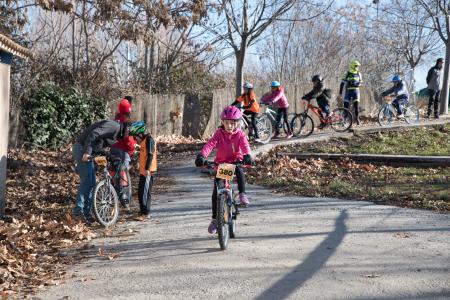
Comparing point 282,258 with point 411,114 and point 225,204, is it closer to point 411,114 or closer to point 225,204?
point 225,204

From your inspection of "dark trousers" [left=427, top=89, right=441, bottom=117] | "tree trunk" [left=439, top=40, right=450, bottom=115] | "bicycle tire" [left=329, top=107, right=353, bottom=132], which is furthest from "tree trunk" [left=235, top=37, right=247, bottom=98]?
"tree trunk" [left=439, top=40, right=450, bottom=115]

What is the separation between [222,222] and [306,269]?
1.22 metres

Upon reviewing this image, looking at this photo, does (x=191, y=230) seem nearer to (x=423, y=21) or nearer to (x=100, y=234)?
(x=100, y=234)

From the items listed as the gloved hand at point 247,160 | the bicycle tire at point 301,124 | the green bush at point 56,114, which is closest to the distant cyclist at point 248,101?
the bicycle tire at point 301,124

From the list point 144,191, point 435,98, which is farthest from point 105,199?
point 435,98

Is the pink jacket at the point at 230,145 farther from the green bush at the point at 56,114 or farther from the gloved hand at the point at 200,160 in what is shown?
the green bush at the point at 56,114

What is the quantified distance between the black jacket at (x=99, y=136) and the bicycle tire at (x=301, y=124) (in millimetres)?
9200

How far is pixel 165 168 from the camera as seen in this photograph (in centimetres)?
1495

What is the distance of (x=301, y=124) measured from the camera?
17.3m

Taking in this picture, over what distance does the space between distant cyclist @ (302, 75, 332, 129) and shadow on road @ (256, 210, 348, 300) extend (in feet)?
31.4

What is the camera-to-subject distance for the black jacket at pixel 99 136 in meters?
8.53

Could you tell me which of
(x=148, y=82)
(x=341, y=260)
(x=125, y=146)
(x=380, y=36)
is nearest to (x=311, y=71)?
(x=380, y=36)

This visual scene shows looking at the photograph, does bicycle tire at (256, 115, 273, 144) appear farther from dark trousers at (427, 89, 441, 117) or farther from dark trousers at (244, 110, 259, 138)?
dark trousers at (427, 89, 441, 117)

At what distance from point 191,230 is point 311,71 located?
2822 cm
